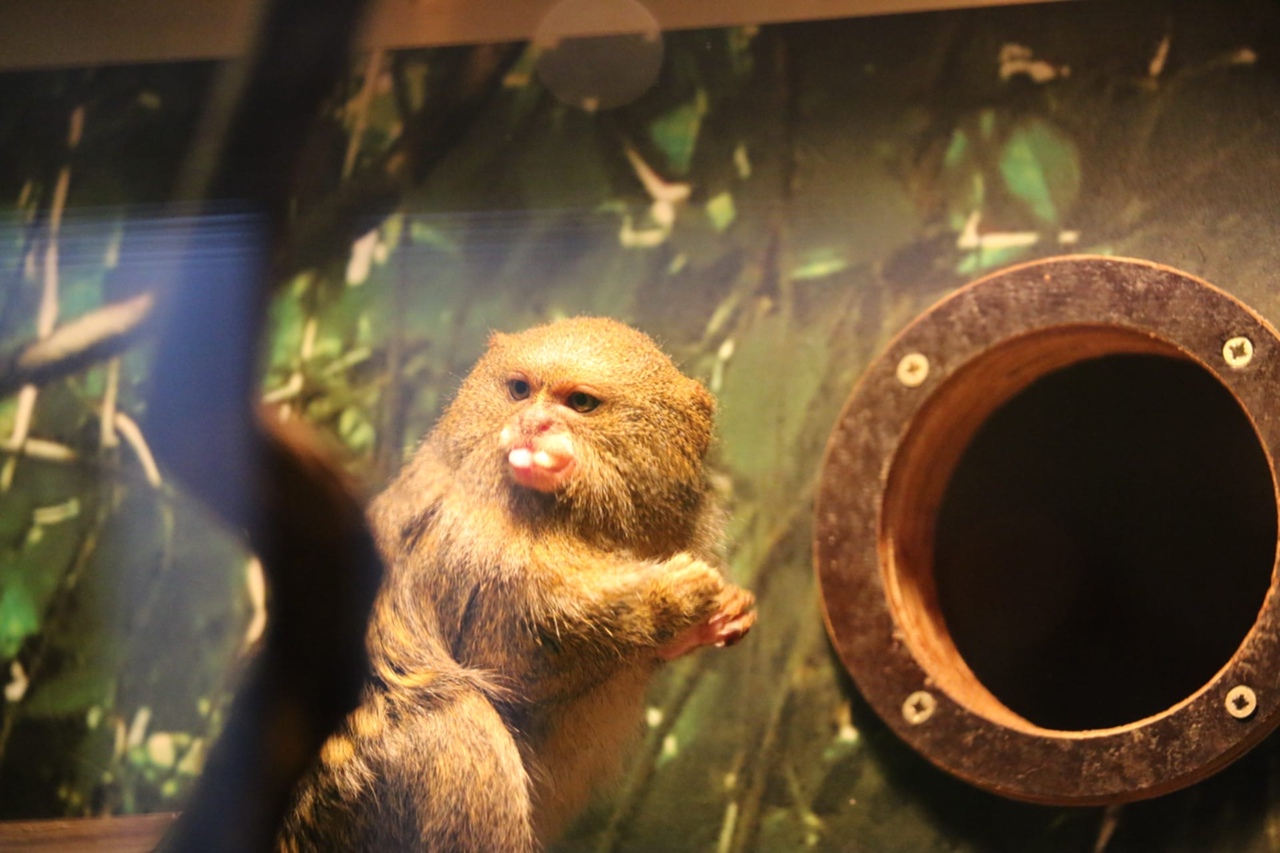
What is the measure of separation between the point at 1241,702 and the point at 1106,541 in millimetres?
321

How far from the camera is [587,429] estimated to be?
1.09 metres

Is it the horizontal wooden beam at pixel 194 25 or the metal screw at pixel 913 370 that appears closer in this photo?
the horizontal wooden beam at pixel 194 25

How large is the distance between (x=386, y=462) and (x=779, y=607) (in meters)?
0.64

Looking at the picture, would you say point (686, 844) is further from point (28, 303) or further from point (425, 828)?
point (28, 303)

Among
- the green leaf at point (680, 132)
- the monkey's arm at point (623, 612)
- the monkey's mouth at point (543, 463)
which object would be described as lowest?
the monkey's arm at point (623, 612)

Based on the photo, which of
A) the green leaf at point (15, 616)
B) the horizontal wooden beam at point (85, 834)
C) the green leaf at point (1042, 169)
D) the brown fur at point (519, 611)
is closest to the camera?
the brown fur at point (519, 611)

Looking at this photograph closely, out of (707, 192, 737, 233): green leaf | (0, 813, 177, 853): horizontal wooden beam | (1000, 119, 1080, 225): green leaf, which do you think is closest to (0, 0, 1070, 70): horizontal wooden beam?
(707, 192, 737, 233): green leaf

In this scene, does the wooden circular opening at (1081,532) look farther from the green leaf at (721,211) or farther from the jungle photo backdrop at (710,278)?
the green leaf at (721,211)

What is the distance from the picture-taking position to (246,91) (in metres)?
0.83

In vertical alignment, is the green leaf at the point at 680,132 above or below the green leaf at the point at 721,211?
above

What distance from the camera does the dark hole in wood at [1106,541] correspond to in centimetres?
147

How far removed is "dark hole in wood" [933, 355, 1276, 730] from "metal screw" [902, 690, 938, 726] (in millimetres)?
130

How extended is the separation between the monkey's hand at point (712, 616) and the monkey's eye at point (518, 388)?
0.23 m

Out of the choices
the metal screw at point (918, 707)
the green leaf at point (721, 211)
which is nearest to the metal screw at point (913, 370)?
the green leaf at point (721, 211)
